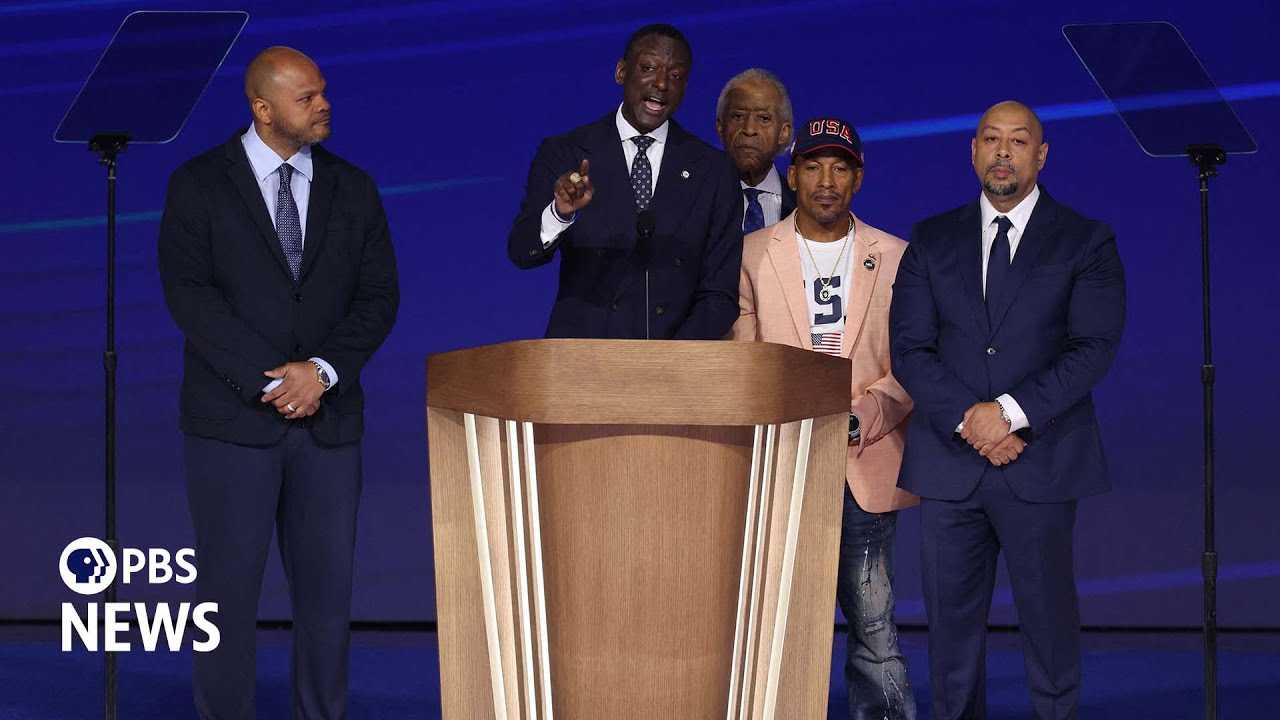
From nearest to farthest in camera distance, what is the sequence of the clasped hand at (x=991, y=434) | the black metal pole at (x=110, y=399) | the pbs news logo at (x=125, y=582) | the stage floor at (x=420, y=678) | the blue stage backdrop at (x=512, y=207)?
the clasped hand at (x=991, y=434)
the black metal pole at (x=110, y=399)
the stage floor at (x=420, y=678)
the pbs news logo at (x=125, y=582)
the blue stage backdrop at (x=512, y=207)

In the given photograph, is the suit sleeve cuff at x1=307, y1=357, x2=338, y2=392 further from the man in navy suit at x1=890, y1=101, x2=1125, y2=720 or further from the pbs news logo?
the pbs news logo

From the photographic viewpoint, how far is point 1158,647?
202 inches

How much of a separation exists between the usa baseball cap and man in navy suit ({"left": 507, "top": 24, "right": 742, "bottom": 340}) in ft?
0.62

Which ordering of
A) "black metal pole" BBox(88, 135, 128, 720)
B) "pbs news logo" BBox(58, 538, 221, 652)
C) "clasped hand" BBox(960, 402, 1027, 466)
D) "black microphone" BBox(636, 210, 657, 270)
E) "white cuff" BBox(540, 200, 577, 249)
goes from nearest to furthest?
"black microphone" BBox(636, 210, 657, 270) → "white cuff" BBox(540, 200, 577, 249) → "clasped hand" BBox(960, 402, 1027, 466) → "black metal pole" BBox(88, 135, 128, 720) → "pbs news logo" BBox(58, 538, 221, 652)

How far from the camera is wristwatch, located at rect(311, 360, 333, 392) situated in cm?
333

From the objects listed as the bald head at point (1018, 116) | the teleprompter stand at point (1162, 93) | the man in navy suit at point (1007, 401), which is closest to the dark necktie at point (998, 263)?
the man in navy suit at point (1007, 401)

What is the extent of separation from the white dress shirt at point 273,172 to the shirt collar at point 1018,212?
1.50 m

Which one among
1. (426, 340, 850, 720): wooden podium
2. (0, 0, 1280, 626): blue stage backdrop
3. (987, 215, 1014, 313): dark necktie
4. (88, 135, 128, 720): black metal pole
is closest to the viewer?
(426, 340, 850, 720): wooden podium

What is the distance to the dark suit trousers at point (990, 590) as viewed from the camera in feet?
10.8

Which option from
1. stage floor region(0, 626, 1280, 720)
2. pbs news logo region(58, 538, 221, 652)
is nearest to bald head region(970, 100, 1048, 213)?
stage floor region(0, 626, 1280, 720)

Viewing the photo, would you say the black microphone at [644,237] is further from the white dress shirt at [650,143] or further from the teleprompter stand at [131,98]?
the teleprompter stand at [131,98]

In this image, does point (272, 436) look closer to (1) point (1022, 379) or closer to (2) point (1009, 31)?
(1) point (1022, 379)

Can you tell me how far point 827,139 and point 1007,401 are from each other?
2.34 feet

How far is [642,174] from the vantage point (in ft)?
11.2
